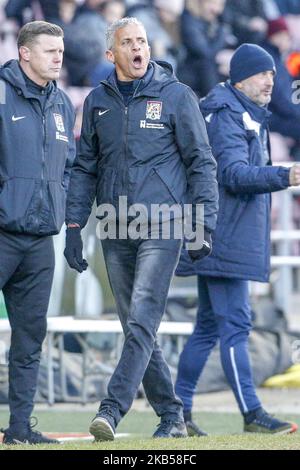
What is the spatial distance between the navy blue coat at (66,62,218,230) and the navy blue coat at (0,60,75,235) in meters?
0.22

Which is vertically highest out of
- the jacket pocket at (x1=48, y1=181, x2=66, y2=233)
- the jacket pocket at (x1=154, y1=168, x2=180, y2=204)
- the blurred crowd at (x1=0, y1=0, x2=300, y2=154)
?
the blurred crowd at (x1=0, y1=0, x2=300, y2=154)

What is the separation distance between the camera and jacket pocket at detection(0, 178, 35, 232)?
7457mm

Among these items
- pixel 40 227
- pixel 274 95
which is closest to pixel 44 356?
pixel 40 227

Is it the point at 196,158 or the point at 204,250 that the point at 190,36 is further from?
the point at 204,250

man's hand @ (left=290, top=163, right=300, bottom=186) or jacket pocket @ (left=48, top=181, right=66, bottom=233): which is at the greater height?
man's hand @ (left=290, top=163, right=300, bottom=186)

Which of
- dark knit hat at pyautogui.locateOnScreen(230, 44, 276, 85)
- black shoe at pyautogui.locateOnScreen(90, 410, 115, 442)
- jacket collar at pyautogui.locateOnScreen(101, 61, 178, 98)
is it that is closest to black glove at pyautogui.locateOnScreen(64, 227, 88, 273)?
jacket collar at pyautogui.locateOnScreen(101, 61, 178, 98)

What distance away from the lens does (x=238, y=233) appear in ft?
27.9

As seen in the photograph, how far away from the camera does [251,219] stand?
856 centimetres

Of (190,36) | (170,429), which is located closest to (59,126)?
(170,429)

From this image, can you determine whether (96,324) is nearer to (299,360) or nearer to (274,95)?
(299,360)

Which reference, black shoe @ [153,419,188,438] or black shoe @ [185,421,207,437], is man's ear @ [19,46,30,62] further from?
black shoe @ [185,421,207,437]

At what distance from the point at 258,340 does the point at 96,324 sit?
5.32 ft

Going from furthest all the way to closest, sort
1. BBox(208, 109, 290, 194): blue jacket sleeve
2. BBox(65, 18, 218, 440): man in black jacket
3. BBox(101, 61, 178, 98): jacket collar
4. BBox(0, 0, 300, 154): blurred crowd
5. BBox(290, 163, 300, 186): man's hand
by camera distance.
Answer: BBox(0, 0, 300, 154): blurred crowd, BBox(208, 109, 290, 194): blue jacket sleeve, BBox(290, 163, 300, 186): man's hand, BBox(101, 61, 178, 98): jacket collar, BBox(65, 18, 218, 440): man in black jacket

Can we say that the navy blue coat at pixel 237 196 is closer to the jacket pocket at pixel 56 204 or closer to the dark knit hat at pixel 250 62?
the dark knit hat at pixel 250 62
